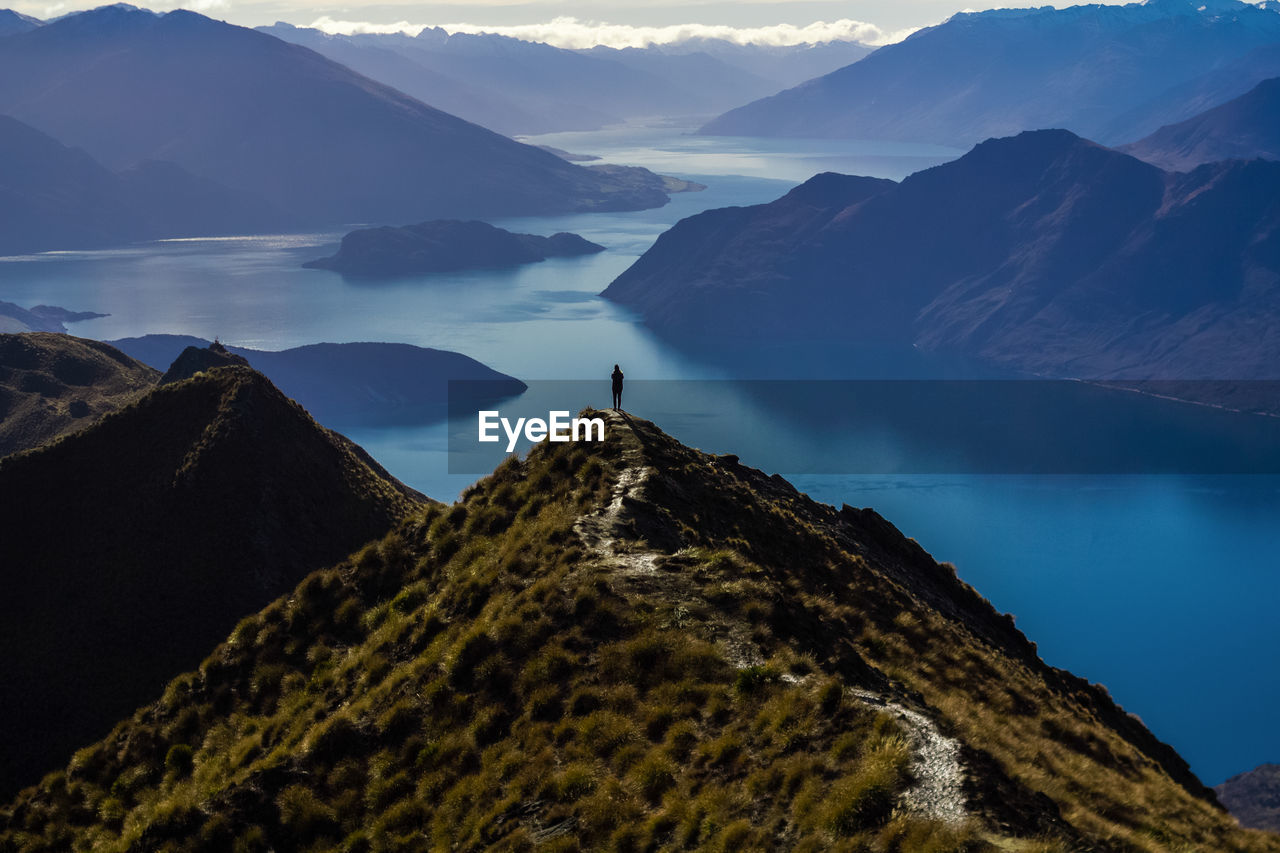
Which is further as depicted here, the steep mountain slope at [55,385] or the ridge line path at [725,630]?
the steep mountain slope at [55,385]

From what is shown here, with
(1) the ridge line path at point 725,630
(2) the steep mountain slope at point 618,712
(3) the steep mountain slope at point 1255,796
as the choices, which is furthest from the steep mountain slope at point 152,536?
(3) the steep mountain slope at point 1255,796

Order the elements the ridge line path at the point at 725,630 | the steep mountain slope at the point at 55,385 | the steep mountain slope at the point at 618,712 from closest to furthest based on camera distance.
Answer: the ridge line path at the point at 725,630 < the steep mountain slope at the point at 618,712 < the steep mountain slope at the point at 55,385

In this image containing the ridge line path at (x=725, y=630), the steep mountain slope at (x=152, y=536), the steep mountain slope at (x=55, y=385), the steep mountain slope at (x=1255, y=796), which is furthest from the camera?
the steep mountain slope at (x=1255, y=796)

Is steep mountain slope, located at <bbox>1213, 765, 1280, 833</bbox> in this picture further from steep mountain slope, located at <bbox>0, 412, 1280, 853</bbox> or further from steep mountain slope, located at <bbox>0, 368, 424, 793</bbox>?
steep mountain slope, located at <bbox>0, 368, 424, 793</bbox>

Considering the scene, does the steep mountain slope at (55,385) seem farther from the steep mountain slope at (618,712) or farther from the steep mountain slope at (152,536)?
the steep mountain slope at (618,712)

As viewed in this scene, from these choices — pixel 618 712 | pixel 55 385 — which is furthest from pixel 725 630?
pixel 55 385

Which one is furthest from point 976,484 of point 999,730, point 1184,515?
point 999,730
